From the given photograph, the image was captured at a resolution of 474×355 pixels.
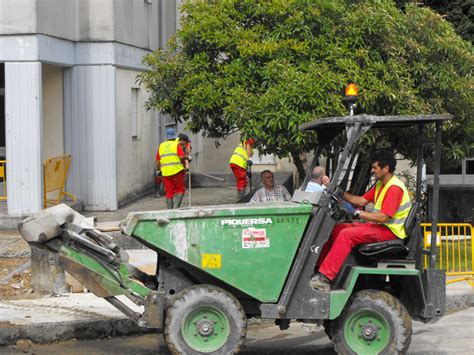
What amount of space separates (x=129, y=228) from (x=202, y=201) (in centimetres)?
1360

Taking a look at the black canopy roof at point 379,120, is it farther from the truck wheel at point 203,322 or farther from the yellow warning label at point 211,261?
the truck wheel at point 203,322

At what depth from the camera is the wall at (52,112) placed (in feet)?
63.5

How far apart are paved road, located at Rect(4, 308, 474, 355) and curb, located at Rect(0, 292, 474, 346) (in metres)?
0.11

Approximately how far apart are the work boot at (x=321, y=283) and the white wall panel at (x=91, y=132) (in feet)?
37.0

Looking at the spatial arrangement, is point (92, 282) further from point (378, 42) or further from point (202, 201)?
point (202, 201)

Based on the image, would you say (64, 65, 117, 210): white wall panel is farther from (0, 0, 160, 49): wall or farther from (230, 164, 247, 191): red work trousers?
(230, 164, 247, 191): red work trousers

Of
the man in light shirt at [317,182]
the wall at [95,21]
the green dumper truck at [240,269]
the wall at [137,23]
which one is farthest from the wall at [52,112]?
the green dumper truck at [240,269]

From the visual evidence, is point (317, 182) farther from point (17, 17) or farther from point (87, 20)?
point (87, 20)

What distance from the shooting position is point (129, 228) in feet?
27.2

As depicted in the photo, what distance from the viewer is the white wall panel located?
63.0 feet

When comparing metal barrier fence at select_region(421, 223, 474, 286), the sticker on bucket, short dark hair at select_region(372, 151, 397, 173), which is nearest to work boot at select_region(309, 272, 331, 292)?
the sticker on bucket

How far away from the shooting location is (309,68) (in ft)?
42.6

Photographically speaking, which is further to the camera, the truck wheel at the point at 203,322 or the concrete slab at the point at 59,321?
the concrete slab at the point at 59,321

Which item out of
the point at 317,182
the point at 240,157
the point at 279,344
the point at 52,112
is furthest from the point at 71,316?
the point at 240,157
